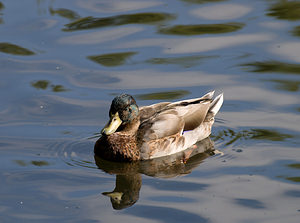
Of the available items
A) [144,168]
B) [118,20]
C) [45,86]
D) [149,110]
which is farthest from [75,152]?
[118,20]

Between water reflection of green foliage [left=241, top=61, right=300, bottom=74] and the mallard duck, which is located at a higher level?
water reflection of green foliage [left=241, top=61, right=300, bottom=74]

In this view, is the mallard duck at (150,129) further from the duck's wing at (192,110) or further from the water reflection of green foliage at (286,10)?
the water reflection of green foliage at (286,10)

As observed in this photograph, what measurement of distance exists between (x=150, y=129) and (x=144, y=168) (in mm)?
723

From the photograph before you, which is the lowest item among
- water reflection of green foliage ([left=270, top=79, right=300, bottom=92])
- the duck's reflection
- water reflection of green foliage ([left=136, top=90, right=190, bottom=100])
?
the duck's reflection

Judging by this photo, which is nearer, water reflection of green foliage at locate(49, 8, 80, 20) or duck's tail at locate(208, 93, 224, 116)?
duck's tail at locate(208, 93, 224, 116)

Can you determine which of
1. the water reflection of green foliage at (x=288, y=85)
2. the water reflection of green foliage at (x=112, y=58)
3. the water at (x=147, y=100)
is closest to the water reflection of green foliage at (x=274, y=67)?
the water at (x=147, y=100)

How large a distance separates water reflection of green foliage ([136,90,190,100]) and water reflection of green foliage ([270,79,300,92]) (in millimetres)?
1522

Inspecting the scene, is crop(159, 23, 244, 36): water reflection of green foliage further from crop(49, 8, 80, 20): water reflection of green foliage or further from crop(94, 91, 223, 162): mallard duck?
crop(94, 91, 223, 162): mallard duck

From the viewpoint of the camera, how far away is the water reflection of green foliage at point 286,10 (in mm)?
15281

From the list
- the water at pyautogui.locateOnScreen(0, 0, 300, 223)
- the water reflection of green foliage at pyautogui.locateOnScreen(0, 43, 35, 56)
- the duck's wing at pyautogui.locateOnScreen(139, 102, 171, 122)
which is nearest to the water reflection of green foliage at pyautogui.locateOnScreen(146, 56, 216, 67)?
the water at pyautogui.locateOnScreen(0, 0, 300, 223)

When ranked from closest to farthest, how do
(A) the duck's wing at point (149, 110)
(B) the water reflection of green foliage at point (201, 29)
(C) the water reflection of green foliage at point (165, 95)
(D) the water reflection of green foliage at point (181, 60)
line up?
(A) the duck's wing at point (149, 110), (C) the water reflection of green foliage at point (165, 95), (D) the water reflection of green foliage at point (181, 60), (B) the water reflection of green foliage at point (201, 29)

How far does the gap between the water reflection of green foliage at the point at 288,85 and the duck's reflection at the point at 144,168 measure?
199 cm

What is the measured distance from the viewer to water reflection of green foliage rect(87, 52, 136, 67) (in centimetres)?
1356

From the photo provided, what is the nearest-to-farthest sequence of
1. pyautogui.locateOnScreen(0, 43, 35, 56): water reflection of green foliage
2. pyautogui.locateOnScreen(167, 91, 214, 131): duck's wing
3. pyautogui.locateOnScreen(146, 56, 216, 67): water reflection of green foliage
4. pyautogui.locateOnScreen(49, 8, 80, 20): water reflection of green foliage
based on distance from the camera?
1. pyautogui.locateOnScreen(167, 91, 214, 131): duck's wing
2. pyautogui.locateOnScreen(146, 56, 216, 67): water reflection of green foliage
3. pyautogui.locateOnScreen(0, 43, 35, 56): water reflection of green foliage
4. pyautogui.locateOnScreen(49, 8, 80, 20): water reflection of green foliage
